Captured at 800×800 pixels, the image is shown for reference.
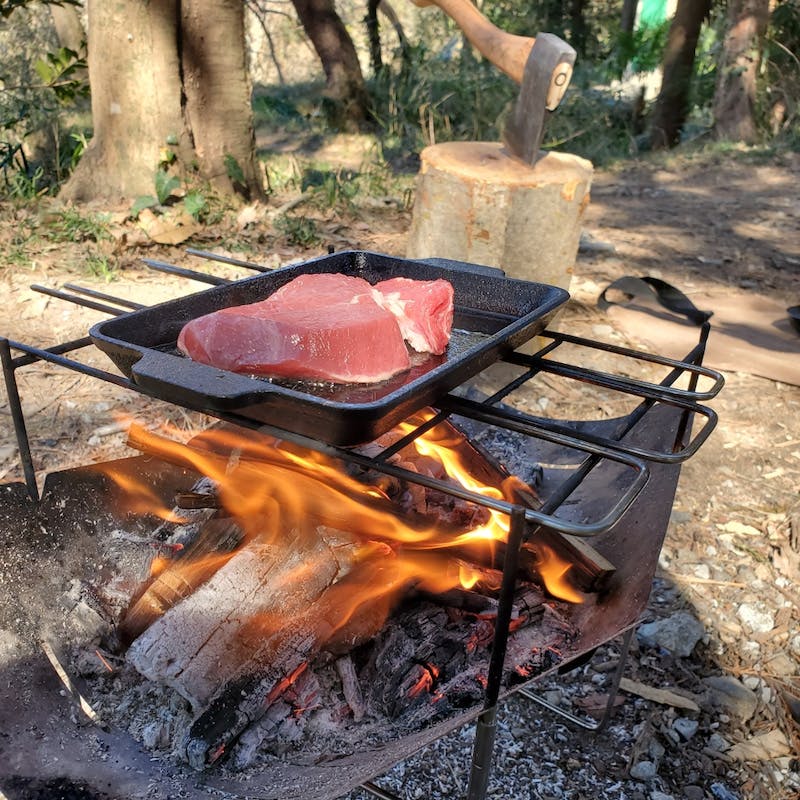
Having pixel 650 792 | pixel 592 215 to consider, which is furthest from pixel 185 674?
pixel 592 215

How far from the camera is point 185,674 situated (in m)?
1.80

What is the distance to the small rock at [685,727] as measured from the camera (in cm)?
233

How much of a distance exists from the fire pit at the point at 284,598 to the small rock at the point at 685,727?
703 millimetres

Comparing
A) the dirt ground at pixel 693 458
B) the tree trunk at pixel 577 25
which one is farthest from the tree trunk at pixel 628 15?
the dirt ground at pixel 693 458

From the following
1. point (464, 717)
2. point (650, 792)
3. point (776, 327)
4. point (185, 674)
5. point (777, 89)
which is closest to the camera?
point (464, 717)

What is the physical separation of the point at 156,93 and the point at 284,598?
4980 mm

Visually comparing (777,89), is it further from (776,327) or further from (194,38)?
(194,38)

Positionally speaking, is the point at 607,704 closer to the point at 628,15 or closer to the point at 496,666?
Answer: the point at 496,666

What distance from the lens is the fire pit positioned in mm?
1643

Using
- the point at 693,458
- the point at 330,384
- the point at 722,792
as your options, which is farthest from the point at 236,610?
the point at 693,458

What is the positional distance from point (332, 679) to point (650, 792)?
3.36ft

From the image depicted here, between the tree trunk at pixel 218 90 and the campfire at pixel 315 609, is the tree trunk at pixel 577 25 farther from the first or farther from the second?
the campfire at pixel 315 609

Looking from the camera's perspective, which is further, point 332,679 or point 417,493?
point 417,493

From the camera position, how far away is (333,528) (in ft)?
6.63
